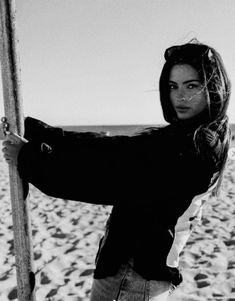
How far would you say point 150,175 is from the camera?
1322 mm

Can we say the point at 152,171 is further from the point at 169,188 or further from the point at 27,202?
the point at 27,202

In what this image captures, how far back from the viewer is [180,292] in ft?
11.3

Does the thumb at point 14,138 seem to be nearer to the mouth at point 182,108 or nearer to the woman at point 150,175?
the woman at point 150,175

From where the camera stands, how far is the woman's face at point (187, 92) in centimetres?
152

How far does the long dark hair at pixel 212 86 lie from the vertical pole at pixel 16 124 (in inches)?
26.3

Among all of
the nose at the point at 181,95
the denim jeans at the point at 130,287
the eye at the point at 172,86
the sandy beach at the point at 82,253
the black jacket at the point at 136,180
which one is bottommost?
the sandy beach at the point at 82,253

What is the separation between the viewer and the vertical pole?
1.47 m

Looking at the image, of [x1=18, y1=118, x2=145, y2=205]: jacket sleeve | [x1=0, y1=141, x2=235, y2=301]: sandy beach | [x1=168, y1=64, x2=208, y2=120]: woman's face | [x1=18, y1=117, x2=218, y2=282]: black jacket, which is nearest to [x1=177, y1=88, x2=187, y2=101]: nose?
[x1=168, y1=64, x2=208, y2=120]: woman's face

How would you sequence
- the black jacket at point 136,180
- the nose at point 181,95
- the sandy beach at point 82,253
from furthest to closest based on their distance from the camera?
the sandy beach at point 82,253 → the nose at point 181,95 → the black jacket at point 136,180

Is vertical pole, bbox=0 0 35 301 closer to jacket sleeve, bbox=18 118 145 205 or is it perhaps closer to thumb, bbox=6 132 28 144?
thumb, bbox=6 132 28 144

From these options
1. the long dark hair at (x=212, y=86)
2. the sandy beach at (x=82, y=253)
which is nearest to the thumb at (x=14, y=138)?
the long dark hair at (x=212, y=86)

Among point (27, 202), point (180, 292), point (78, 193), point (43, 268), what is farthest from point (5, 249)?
point (78, 193)

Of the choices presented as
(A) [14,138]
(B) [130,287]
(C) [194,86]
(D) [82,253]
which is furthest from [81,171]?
(D) [82,253]

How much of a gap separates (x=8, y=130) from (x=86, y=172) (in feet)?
1.43
